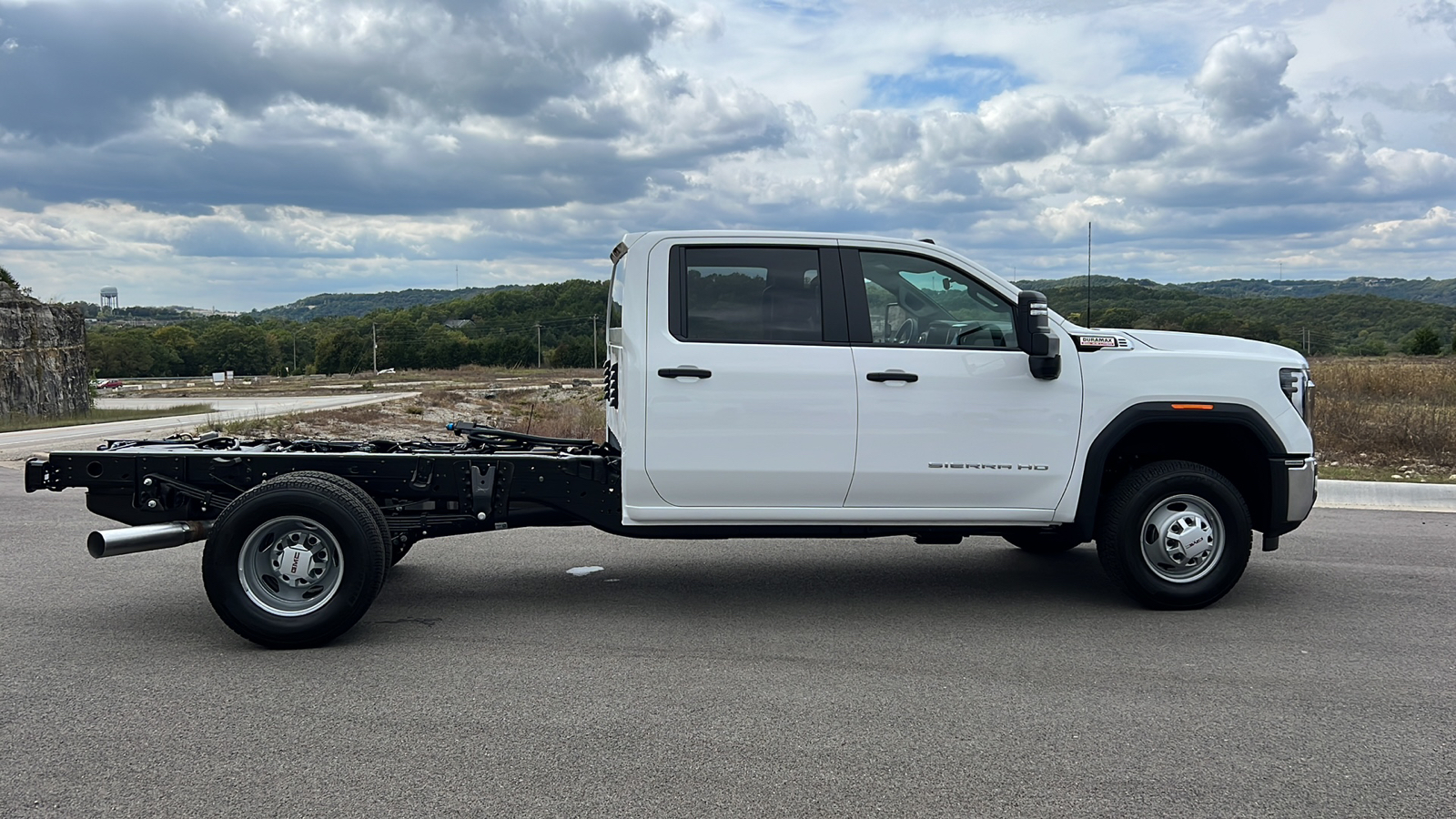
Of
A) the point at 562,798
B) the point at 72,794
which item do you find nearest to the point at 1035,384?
the point at 562,798

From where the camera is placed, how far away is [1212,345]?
641cm

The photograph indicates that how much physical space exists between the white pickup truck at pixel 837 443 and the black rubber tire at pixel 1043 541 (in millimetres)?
520

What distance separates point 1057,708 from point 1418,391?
1774 cm

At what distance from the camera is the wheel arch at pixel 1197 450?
19.9 feet

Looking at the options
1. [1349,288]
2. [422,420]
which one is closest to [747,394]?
[422,420]

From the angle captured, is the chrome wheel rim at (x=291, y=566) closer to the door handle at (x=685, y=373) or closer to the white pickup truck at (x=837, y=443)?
the white pickup truck at (x=837, y=443)

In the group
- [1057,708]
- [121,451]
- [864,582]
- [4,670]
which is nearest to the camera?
[1057,708]

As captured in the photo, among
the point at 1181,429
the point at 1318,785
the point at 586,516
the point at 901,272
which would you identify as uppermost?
the point at 901,272

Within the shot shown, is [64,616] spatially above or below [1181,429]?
below

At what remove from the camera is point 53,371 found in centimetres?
2564

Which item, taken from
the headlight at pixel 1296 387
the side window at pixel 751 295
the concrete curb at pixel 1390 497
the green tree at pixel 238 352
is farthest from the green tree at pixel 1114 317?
the green tree at pixel 238 352

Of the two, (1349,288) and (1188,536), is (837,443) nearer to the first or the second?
(1188,536)

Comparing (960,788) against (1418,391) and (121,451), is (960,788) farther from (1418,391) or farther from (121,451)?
(1418,391)

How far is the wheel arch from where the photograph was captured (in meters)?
6.07
